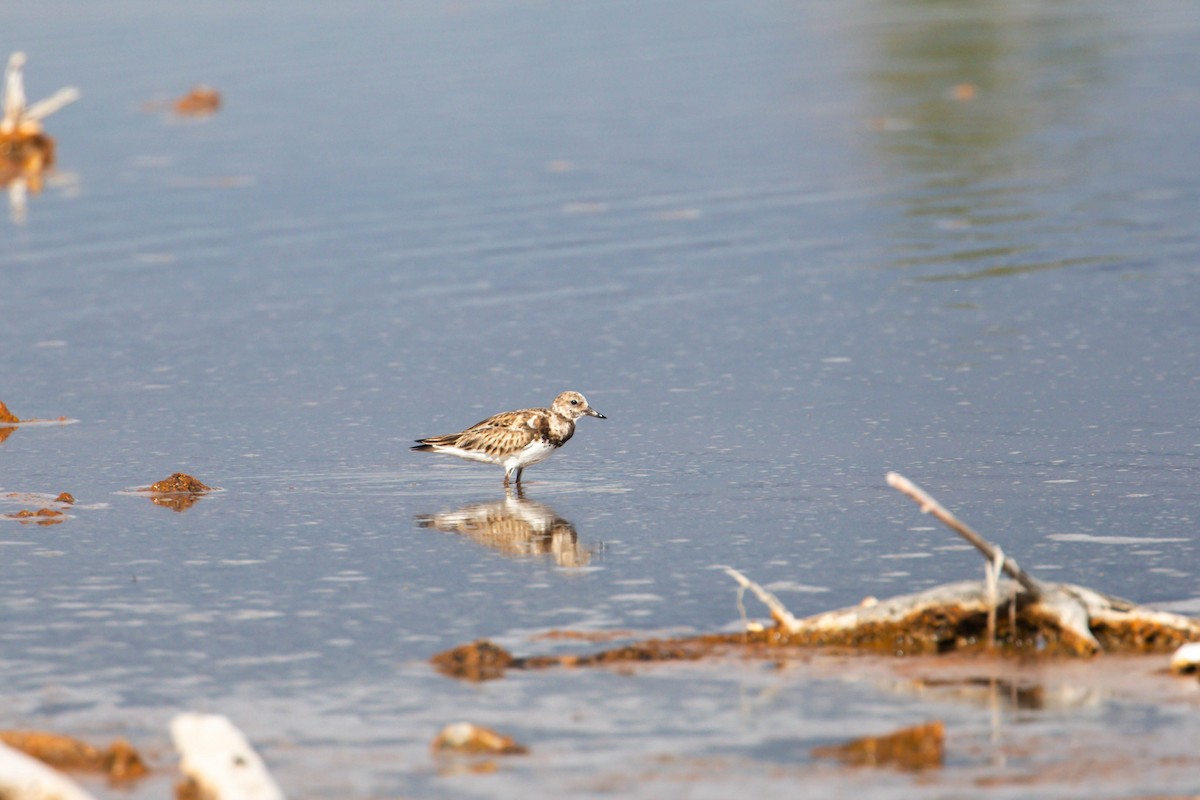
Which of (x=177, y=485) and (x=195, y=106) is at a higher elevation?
(x=195, y=106)

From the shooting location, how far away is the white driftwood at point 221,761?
6.75m

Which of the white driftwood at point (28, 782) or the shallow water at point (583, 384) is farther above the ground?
the shallow water at point (583, 384)

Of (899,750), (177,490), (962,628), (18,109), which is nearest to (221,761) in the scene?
(899,750)

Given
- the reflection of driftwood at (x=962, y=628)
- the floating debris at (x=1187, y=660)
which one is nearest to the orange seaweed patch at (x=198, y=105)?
the reflection of driftwood at (x=962, y=628)

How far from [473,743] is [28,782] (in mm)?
2007

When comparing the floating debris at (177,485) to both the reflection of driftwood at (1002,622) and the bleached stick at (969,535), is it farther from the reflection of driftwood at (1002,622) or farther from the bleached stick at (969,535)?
the bleached stick at (969,535)

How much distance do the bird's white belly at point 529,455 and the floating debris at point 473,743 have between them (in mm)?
5145

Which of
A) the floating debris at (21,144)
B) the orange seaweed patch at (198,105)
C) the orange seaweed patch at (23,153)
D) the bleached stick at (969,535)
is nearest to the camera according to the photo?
the bleached stick at (969,535)

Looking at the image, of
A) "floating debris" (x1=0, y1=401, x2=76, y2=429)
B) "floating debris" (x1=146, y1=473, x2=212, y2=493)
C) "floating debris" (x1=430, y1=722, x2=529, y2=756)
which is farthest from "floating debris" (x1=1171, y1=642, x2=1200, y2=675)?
"floating debris" (x1=0, y1=401, x2=76, y2=429)

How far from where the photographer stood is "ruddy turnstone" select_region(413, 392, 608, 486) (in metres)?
13.0

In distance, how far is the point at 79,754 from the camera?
779cm

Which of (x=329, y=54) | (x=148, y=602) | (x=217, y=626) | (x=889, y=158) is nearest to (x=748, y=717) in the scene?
(x=217, y=626)

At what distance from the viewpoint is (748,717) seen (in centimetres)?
830

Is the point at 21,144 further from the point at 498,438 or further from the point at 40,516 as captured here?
the point at 498,438
